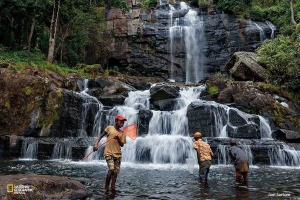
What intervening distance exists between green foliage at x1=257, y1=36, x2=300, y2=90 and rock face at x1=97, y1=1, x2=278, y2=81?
9.02m

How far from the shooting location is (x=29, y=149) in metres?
15.2

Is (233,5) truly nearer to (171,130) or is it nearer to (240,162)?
(171,130)

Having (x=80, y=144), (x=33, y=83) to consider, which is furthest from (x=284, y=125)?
(x=33, y=83)

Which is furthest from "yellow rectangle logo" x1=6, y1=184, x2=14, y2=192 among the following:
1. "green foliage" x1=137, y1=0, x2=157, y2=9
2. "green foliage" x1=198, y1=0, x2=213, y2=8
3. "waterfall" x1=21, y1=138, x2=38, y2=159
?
"green foliage" x1=137, y1=0, x2=157, y2=9

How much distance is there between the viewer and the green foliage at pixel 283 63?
69.2ft

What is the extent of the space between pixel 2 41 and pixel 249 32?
2332 centimetres

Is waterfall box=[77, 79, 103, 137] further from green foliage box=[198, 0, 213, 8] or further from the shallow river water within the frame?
green foliage box=[198, 0, 213, 8]

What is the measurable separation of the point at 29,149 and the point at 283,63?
55.8ft

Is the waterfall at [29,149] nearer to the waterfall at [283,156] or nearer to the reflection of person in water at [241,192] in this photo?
the reflection of person in water at [241,192]

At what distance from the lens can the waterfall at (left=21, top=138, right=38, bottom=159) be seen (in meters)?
15.0

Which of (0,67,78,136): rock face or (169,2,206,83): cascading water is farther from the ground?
(169,2,206,83): cascading water

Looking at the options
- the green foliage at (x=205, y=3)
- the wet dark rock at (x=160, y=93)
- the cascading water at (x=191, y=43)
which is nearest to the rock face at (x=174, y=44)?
the cascading water at (x=191, y=43)

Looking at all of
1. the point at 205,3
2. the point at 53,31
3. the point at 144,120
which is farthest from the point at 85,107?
the point at 205,3

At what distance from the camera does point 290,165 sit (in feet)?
44.6
